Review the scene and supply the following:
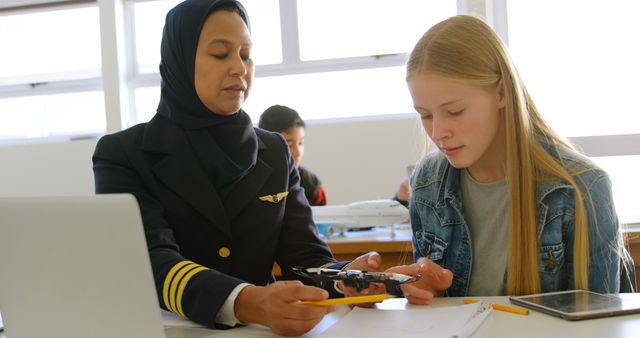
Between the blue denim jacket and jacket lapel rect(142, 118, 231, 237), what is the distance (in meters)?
0.47

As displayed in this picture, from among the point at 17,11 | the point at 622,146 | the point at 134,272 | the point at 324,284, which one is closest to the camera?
the point at 134,272

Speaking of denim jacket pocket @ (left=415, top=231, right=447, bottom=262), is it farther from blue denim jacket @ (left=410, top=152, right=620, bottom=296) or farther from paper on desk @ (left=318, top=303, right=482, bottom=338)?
paper on desk @ (left=318, top=303, right=482, bottom=338)

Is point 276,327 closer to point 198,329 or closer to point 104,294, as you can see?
point 198,329

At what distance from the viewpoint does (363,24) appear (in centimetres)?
421

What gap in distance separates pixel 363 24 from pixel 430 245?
3.06m

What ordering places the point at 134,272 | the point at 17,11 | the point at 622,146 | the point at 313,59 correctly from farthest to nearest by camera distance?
the point at 17,11 < the point at 313,59 < the point at 622,146 < the point at 134,272

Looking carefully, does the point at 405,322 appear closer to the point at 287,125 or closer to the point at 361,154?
the point at 287,125

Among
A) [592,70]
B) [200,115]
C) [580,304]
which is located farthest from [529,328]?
[592,70]

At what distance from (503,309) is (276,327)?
1.18 ft

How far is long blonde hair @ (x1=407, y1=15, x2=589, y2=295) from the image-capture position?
3.93 feet

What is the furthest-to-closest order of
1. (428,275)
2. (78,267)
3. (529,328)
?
1. (428,275)
2. (529,328)
3. (78,267)

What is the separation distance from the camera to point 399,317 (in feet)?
3.22

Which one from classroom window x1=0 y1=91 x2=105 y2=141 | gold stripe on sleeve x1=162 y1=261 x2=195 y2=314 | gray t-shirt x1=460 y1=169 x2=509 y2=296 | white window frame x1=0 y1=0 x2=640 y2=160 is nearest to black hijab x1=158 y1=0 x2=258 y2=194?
gold stripe on sleeve x1=162 y1=261 x2=195 y2=314

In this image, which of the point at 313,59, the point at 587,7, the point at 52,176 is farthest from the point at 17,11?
the point at 587,7
